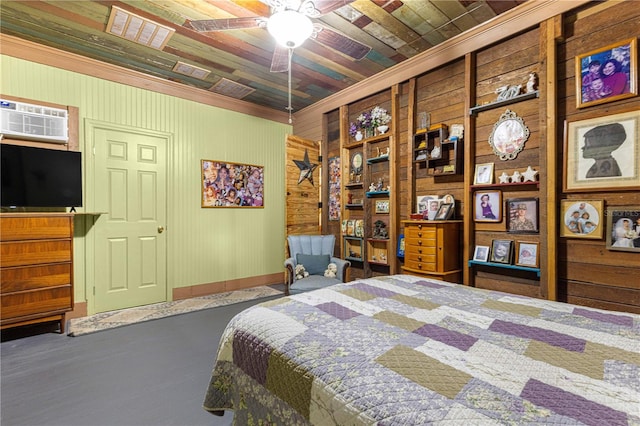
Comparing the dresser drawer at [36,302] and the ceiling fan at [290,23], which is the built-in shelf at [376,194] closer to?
the ceiling fan at [290,23]

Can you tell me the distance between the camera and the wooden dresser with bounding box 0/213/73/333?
2668 mm

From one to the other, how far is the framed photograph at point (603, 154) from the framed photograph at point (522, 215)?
297 millimetres

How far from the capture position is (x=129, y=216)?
12.2ft

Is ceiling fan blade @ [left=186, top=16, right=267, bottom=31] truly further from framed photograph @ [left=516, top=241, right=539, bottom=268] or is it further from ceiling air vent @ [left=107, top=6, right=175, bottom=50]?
framed photograph @ [left=516, top=241, right=539, bottom=268]

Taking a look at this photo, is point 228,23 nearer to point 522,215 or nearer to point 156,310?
point 522,215

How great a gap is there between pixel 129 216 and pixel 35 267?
3.48ft

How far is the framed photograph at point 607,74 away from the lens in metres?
2.17

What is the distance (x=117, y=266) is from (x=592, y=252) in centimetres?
473

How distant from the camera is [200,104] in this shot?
425 cm

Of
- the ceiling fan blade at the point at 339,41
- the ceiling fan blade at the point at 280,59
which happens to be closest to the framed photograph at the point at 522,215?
the ceiling fan blade at the point at 339,41

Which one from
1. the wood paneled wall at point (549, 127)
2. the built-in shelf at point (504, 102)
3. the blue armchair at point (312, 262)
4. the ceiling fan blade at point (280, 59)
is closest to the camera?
the wood paneled wall at point (549, 127)

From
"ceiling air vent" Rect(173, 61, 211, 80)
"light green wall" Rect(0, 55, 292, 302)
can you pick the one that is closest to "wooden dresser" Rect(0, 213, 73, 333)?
"light green wall" Rect(0, 55, 292, 302)

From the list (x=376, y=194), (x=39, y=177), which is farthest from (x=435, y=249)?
(x=39, y=177)

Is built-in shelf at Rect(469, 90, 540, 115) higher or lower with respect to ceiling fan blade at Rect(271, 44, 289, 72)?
lower
